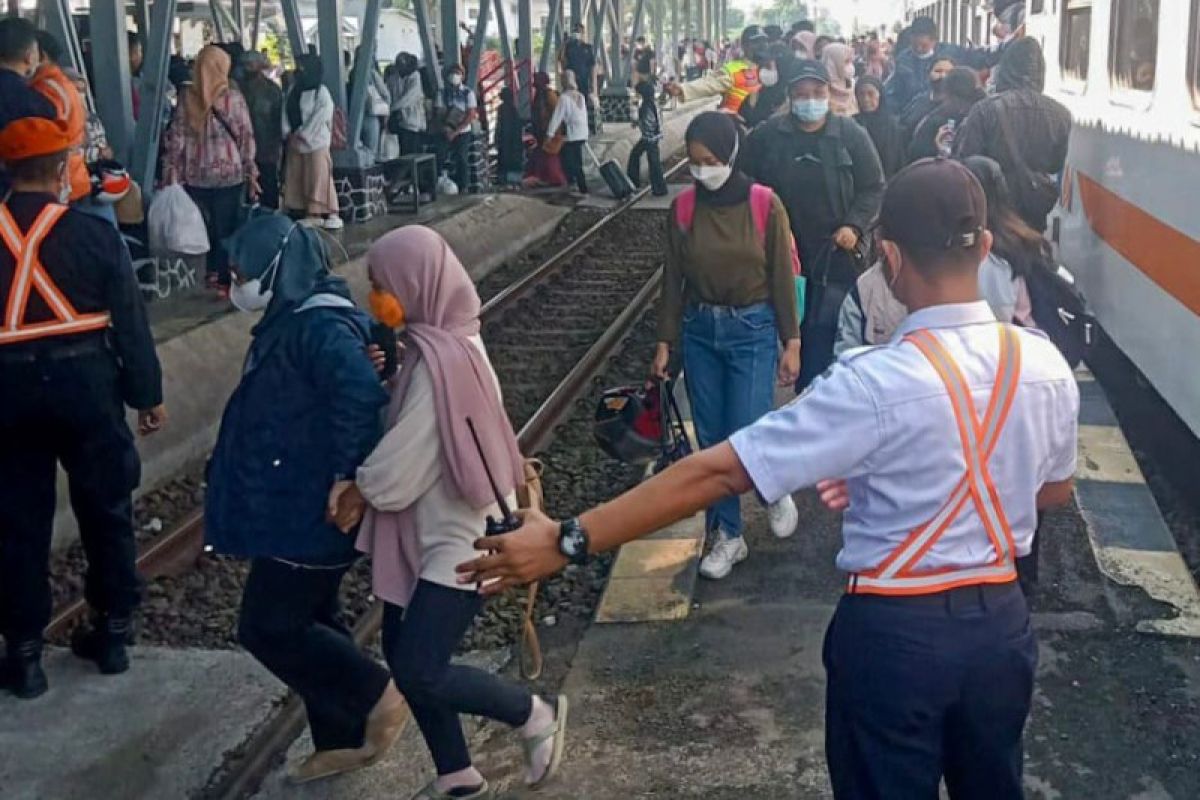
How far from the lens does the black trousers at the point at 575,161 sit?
19.0 metres

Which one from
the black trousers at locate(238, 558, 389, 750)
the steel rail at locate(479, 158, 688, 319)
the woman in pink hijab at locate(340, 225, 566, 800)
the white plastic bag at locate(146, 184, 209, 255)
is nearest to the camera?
the woman in pink hijab at locate(340, 225, 566, 800)

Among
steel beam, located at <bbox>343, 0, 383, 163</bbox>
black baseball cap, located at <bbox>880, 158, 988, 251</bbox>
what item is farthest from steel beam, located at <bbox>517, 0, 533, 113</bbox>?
black baseball cap, located at <bbox>880, 158, 988, 251</bbox>

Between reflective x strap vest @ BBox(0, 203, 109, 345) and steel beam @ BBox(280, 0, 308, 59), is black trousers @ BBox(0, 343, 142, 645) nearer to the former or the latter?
reflective x strap vest @ BBox(0, 203, 109, 345)

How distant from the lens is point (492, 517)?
11.5ft

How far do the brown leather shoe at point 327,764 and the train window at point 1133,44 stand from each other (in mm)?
5097

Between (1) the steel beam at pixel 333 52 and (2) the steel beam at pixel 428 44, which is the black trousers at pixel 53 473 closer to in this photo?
(1) the steel beam at pixel 333 52

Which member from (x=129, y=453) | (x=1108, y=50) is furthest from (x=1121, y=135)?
(x=129, y=453)

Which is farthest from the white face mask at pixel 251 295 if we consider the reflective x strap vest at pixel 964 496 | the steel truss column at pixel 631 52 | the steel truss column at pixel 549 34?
the steel truss column at pixel 631 52

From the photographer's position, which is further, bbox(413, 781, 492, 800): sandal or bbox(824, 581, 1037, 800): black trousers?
bbox(413, 781, 492, 800): sandal

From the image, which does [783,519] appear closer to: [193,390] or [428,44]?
[193,390]

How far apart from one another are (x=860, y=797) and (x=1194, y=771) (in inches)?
78.4

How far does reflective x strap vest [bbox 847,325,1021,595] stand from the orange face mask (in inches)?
59.3

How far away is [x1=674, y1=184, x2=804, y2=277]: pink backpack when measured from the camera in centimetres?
538

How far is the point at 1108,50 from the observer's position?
8523mm
